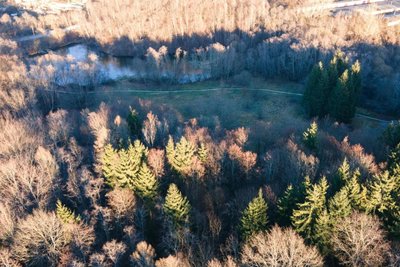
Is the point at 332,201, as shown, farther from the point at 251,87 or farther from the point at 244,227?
the point at 251,87

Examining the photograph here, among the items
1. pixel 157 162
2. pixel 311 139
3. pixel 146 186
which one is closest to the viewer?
pixel 146 186

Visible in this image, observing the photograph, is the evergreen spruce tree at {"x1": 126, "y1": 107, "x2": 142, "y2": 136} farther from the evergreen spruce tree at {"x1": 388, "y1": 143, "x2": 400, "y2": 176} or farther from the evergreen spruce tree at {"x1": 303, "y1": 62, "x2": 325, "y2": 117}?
the evergreen spruce tree at {"x1": 388, "y1": 143, "x2": 400, "y2": 176}

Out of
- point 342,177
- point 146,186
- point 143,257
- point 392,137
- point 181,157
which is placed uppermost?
point 342,177

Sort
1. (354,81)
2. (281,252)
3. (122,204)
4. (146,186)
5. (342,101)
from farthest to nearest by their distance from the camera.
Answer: (354,81), (342,101), (146,186), (122,204), (281,252)

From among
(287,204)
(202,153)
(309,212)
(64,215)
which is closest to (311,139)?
(202,153)

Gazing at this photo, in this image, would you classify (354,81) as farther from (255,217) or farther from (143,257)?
(143,257)

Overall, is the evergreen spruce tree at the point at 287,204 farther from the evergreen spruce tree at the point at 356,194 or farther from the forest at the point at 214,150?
the evergreen spruce tree at the point at 356,194

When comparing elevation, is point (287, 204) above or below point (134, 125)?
above

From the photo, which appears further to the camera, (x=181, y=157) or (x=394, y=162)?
(x=181, y=157)
